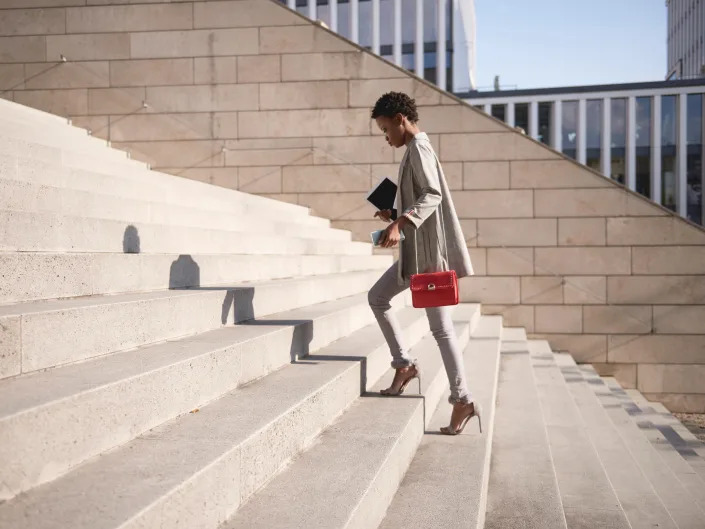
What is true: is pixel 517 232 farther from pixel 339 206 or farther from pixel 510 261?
pixel 339 206

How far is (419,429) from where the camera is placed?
4.04 m

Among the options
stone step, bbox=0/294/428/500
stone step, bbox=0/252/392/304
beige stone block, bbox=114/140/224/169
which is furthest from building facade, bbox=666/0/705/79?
stone step, bbox=0/294/428/500

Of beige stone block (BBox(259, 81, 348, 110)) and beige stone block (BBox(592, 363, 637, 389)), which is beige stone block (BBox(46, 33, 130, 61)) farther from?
beige stone block (BBox(592, 363, 637, 389))

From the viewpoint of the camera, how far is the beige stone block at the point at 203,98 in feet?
34.9

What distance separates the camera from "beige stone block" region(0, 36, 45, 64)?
10.7 metres

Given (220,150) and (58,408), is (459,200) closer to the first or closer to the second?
(220,150)

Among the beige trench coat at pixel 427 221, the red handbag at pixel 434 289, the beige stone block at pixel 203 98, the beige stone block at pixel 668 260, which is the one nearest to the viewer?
the red handbag at pixel 434 289

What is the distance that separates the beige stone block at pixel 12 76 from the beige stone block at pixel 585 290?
8.77 meters

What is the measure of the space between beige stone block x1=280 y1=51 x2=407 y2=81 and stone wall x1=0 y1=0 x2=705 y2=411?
0.02 metres

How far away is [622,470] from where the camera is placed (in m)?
4.99

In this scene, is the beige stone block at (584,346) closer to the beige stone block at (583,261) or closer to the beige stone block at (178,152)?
the beige stone block at (583,261)

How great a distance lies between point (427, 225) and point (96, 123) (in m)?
8.38

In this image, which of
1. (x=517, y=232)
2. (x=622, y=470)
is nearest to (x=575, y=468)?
(x=622, y=470)

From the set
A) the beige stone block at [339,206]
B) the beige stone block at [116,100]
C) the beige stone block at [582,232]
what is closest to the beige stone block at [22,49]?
the beige stone block at [116,100]
